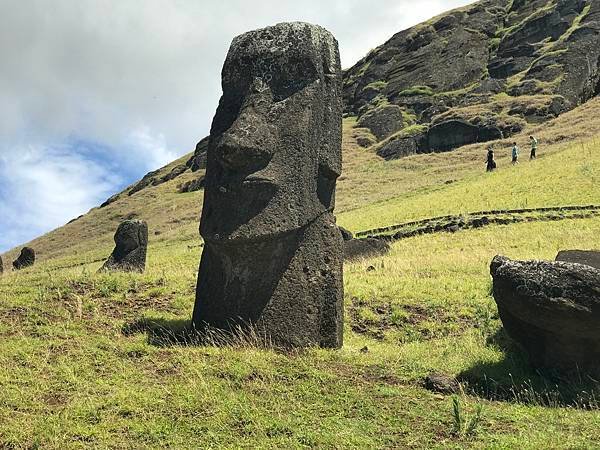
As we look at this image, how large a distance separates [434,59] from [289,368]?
9149 cm

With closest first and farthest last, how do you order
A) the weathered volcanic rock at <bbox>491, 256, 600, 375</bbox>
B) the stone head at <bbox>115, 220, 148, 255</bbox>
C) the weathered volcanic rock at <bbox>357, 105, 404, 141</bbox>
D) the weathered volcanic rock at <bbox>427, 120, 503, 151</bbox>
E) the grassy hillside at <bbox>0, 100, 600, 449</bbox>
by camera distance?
the grassy hillside at <bbox>0, 100, 600, 449</bbox>, the weathered volcanic rock at <bbox>491, 256, 600, 375</bbox>, the stone head at <bbox>115, 220, 148, 255</bbox>, the weathered volcanic rock at <bbox>427, 120, 503, 151</bbox>, the weathered volcanic rock at <bbox>357, 105, 404, 141</bbox>

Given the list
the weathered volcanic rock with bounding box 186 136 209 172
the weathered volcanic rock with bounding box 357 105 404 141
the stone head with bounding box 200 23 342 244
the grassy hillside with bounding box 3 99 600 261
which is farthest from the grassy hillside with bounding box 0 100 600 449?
the weathered volcanic rock with bounding box 186 136 209 172

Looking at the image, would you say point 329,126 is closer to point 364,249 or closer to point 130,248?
point 364,249

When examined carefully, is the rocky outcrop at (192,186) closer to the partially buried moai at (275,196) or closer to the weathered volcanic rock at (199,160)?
the weathered volcanic rock at (199,160)

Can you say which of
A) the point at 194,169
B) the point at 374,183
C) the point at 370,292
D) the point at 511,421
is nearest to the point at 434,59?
the point at 194,169

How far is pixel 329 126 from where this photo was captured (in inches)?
333

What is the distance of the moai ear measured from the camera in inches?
329

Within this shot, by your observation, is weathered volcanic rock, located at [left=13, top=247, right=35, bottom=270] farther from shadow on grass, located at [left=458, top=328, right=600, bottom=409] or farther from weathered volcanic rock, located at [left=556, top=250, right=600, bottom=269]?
shadow on grass, located at [left=458, top=328, right=600, bottom=409]

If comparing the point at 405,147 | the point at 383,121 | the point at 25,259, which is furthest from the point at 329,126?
the point at 383,121

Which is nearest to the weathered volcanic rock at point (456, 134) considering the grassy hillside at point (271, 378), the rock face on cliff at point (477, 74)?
the rock face on cliff at point (477, 74)

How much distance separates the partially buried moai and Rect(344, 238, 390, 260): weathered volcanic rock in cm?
1050

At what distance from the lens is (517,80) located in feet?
249

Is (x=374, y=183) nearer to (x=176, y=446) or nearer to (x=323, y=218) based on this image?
(x=323, y=218)

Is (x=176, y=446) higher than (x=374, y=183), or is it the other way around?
(x=374, y=183)
